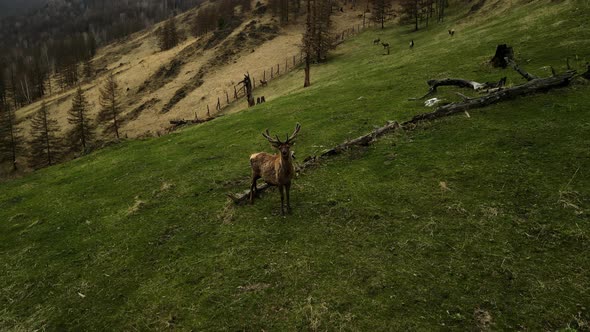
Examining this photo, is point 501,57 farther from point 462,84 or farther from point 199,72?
point 199,72

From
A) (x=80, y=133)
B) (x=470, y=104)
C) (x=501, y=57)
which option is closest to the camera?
(x=470, y=104)

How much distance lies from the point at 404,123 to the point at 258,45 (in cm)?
8224

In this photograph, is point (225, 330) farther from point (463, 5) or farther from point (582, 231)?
point (463, 5)

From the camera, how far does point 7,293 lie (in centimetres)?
1312

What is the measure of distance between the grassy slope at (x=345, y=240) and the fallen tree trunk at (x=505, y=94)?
1.73 ft

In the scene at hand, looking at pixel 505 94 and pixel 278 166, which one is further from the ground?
pixel 505 94

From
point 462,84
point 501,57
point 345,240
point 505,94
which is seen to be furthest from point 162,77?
point 345,240

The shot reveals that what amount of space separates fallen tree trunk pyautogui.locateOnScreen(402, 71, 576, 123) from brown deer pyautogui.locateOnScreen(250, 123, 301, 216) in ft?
30.5

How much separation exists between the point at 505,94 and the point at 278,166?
14.2 meters

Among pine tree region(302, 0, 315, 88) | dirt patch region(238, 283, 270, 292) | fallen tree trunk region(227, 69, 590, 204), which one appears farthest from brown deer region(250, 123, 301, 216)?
pine tree region(302, 0, 315, 88)

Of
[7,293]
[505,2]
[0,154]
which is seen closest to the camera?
[7,293]

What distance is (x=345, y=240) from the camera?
41.0ft

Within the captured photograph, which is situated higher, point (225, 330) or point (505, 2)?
point (505, 2)

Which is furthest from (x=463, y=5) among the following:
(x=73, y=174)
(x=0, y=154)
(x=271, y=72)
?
(x=0, y=154)
